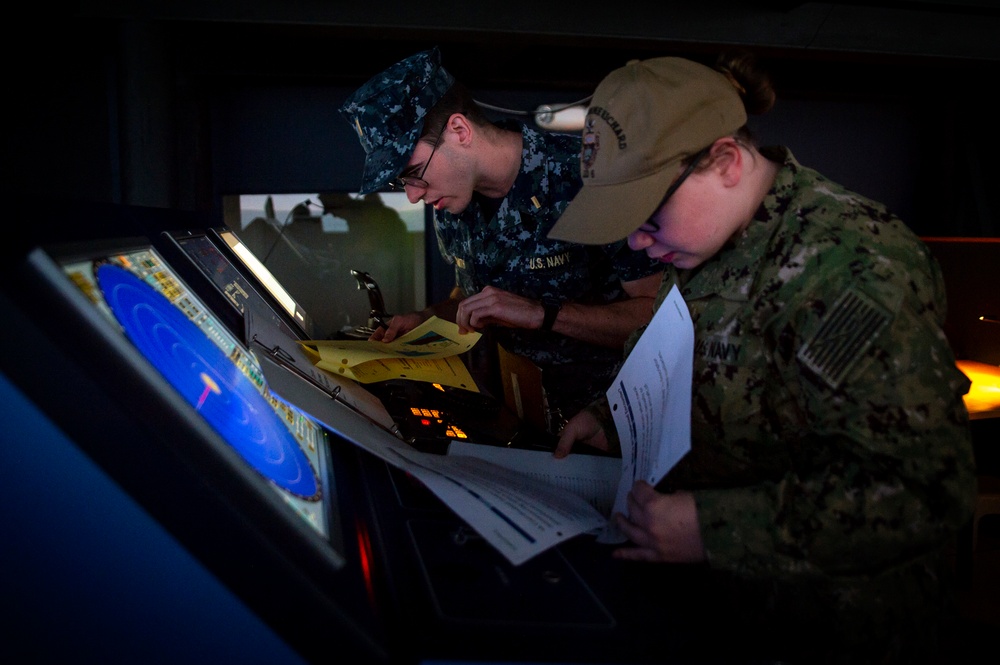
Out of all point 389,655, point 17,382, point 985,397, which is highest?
point 17,382

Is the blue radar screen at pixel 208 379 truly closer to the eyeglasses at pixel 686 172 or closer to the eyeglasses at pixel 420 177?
the eyeglasses at pixel 686 172

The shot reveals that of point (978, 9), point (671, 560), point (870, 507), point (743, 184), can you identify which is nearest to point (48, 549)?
point (671, 560)

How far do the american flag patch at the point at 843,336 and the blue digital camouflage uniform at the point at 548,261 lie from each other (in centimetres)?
97

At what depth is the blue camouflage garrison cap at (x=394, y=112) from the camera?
5.09 feet

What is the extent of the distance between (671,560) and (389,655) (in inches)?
13.4

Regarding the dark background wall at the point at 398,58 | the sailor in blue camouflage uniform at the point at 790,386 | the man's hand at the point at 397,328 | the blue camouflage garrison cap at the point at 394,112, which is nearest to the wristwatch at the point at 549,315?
the man's hand at the point at 397,328

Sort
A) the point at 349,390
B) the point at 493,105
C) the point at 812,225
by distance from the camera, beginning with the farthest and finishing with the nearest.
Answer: the point at 493,105, the point at 349,390, the point at 812,225

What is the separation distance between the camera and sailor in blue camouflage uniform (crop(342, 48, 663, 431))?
1.57 metres

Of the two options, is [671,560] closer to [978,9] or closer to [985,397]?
[985,397]

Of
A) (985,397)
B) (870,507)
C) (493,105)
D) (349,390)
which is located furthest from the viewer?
(493,105)

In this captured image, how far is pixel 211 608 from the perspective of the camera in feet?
1.61

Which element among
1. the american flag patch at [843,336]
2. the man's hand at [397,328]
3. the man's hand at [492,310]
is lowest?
the man's hand at [397,328]

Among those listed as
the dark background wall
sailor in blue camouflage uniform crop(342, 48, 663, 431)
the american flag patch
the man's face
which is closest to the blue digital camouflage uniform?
sailor in blue camouflage uniform crop(342, 48, 663, 431)

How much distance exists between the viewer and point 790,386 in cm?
84
